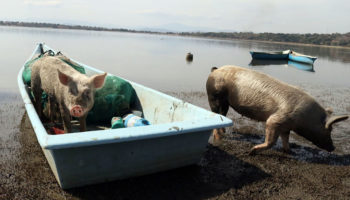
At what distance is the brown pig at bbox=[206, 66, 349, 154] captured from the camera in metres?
6.05

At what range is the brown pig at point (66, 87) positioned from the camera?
447cm

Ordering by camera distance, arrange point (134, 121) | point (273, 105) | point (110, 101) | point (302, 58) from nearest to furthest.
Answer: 1. point (134, 121)
2. point (273, 105)
3. point (110, 101)
4. point (302, 58)

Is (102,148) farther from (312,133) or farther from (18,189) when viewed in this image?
(312,133)

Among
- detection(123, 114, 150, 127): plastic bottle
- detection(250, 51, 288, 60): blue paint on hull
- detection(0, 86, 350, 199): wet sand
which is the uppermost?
detection(250, 51, 288, 60): blue paint on hull

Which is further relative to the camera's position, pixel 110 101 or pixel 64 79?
pixel 110 101

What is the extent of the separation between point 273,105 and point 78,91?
13.6 feet

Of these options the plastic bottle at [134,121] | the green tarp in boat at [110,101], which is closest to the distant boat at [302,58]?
the green tarp in boat at [110,101]

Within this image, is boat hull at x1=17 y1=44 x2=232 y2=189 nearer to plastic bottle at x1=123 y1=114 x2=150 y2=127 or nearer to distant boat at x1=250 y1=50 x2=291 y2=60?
plastic bottle at x1=123 y1=114 x2=150 y2=127

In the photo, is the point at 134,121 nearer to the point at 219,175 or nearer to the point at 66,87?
the point at 66,87

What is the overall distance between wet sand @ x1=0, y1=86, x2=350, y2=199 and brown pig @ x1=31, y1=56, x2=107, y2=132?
95 centimetres

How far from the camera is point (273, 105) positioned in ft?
20.8

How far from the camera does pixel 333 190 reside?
4914mm

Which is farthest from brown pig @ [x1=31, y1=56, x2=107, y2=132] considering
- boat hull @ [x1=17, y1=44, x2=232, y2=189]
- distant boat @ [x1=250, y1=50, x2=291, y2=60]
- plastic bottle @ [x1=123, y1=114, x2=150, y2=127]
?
distant boat @ [x1=250, y1=50, x2=291, y2=60]

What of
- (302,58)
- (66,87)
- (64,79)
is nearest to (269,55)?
(302,58)
